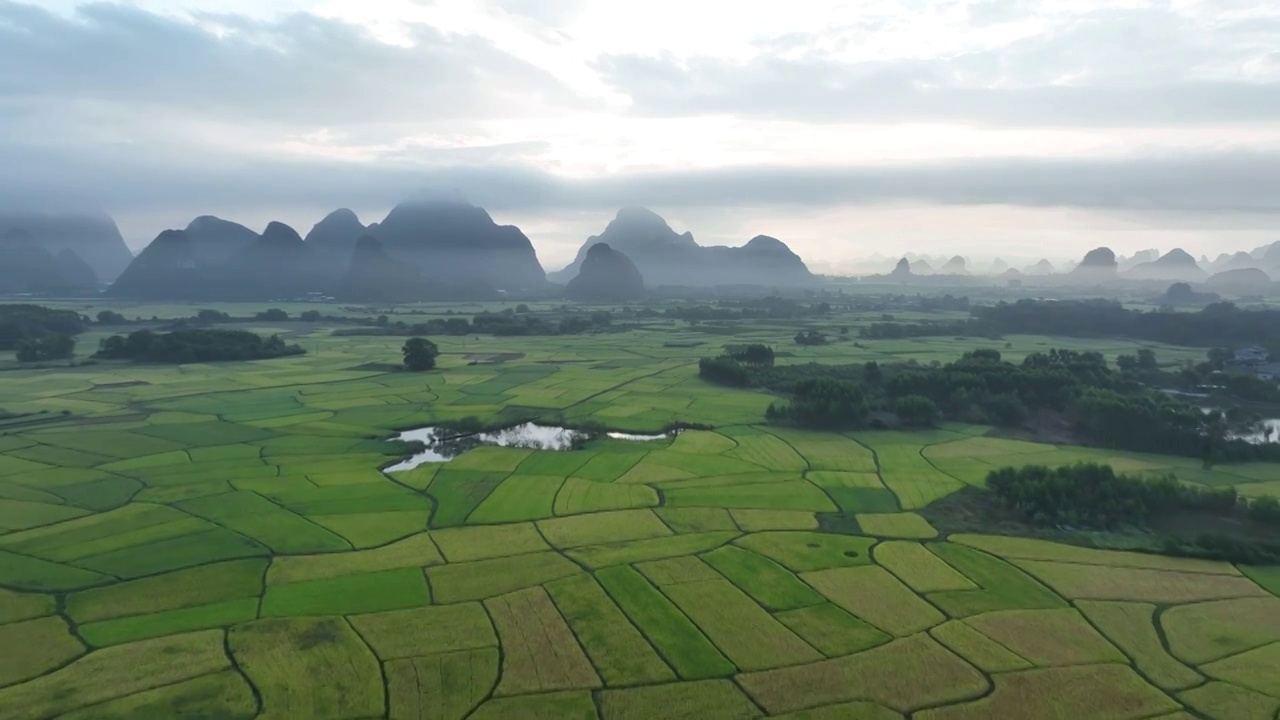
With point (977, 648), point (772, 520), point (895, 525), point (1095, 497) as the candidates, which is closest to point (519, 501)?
point (772, 520)

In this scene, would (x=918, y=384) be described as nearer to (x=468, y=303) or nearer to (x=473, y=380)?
(x=473, y=380)

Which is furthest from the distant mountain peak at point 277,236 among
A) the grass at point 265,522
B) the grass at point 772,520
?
the grass at point 772,520

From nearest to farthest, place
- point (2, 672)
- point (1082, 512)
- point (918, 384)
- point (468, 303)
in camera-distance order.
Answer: point (2, 672) → point (1082, 512) → point (918, 384) → point (468, 303)

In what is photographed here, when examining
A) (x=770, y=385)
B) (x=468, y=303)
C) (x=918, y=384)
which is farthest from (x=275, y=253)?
(x=918, y=384)

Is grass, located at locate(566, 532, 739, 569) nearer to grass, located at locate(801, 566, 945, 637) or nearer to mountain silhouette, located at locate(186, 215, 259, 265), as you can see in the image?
grass, located at locate(801, 566, 945, 637)

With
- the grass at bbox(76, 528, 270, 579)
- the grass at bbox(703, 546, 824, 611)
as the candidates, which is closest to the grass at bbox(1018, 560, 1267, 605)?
the grass at bbox(703, 546, 824, 611)
